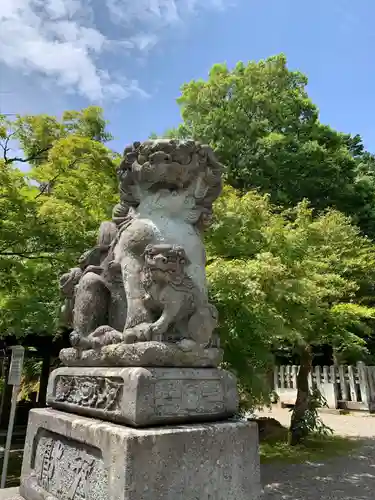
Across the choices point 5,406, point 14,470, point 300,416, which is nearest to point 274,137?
point 300,416

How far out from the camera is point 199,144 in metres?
3.04

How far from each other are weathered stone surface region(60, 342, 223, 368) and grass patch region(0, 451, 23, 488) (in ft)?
16.9

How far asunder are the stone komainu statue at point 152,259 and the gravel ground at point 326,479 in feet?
13.3

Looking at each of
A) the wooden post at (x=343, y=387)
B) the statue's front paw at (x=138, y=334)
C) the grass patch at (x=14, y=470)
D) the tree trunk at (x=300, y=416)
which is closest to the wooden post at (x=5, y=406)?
the grass patch at (x=14, y=470)

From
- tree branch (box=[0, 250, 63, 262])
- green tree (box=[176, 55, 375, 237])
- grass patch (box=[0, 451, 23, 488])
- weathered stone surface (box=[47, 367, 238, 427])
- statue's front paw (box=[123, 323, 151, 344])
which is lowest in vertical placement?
grass patch (box=[0, 451, 23, 488])

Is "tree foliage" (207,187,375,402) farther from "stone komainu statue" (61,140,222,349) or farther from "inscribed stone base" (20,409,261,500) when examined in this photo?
"inscribed stone base" (20,409,261,500)

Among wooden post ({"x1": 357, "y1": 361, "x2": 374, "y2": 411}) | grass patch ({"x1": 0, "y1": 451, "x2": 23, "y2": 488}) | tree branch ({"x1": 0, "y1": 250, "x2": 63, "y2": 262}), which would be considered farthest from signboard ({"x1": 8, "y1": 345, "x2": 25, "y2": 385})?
wooden post ({"x1": 357, "y1": 361, "x2": 374, "y2": 411})

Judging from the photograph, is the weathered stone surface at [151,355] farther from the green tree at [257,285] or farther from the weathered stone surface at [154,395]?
the green tree at [257,285]

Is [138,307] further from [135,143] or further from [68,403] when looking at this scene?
[135,143]

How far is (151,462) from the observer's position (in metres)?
1.92

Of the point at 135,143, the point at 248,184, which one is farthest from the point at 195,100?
the point at 135,143

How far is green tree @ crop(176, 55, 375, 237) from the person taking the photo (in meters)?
17.1

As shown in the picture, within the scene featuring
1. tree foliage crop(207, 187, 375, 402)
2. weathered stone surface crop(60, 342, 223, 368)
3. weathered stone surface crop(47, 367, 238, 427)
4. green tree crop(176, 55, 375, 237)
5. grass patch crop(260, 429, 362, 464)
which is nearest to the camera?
weathered stone surface crop(47, 367, 238, 427)

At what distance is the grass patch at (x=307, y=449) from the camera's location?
26.0 ft
